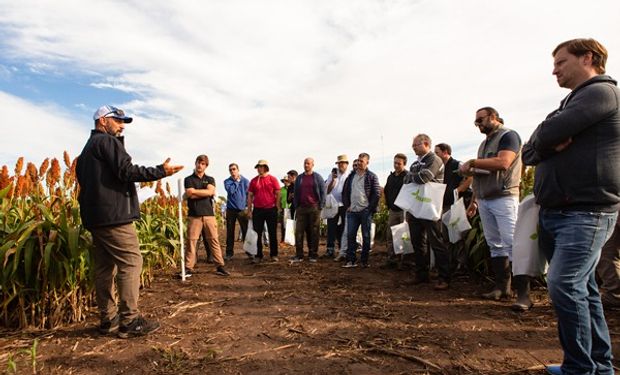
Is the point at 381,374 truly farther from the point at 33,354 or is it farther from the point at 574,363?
the point at 33,354

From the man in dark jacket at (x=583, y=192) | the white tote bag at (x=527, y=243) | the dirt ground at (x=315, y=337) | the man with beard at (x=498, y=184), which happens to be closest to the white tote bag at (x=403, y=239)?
the dirt ground at (x=315, y=337)

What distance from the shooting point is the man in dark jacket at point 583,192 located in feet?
6.89

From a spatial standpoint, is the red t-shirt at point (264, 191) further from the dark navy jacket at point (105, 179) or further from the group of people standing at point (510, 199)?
the dark navy jacket at point (105, 179)

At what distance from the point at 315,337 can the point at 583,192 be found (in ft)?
7.43

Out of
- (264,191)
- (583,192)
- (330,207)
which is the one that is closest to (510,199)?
(583,192)

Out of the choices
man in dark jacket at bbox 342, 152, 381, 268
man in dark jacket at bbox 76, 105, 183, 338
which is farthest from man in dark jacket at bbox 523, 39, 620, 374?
man in dark jacket at bbox 342, 152, 381, 268

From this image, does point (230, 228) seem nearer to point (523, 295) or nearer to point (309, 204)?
point (309, 204)

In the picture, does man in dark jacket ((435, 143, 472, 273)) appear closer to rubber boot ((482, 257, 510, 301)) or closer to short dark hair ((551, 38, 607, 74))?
rubber boot ((482, 257, 510, 301))

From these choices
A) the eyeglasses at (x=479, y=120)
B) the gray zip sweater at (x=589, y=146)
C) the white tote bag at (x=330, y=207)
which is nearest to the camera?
the gray zip sweater at (x=589, y=146)

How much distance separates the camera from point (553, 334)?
321 centimetres

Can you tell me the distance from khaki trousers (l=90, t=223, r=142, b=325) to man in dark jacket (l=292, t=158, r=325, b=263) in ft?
13.9

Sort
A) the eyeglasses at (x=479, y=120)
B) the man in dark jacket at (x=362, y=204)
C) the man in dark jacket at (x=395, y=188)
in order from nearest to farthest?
the eyeglasses at (x=479, y=120) → the man in dark jacket at (x=395, y=188) → the man in dark jacket at (x=362, y=204)

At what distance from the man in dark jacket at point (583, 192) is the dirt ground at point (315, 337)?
0.58 meters

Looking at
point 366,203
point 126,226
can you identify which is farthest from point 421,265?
point 126,226
